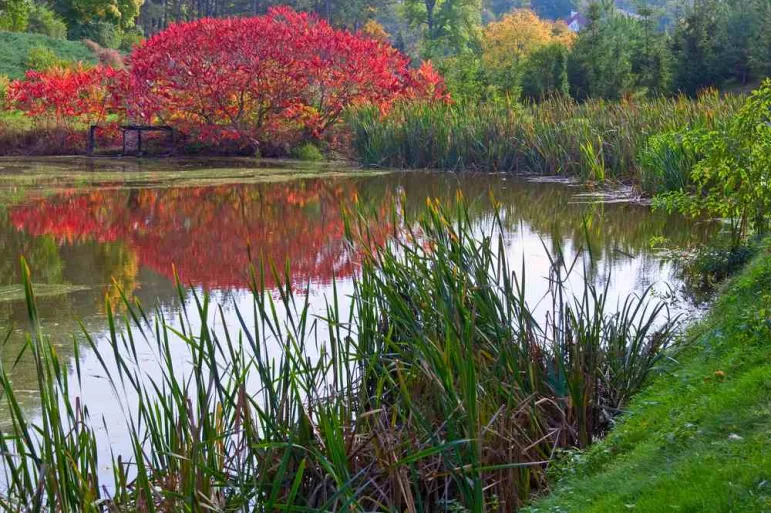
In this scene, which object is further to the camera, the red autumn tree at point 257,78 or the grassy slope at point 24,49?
the grassy slope at point 24,49

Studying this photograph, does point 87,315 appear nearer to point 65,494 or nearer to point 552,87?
point 65,494

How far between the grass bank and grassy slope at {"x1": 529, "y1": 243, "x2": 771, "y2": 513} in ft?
29.0

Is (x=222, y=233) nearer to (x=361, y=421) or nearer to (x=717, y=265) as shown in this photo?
(x=717, y=265)

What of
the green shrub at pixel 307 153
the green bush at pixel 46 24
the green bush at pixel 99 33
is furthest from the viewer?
the green bush at pixel 99 33

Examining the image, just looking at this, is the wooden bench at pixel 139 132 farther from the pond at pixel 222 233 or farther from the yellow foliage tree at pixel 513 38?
the yellow foliage tree at pixel 513 38

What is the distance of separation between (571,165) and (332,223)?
5.65 meters

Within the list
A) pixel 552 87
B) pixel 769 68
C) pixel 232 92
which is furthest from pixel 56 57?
pixel 769 68

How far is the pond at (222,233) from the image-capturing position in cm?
741

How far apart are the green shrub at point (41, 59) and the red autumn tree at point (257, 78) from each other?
10470mm

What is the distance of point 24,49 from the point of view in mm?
34812

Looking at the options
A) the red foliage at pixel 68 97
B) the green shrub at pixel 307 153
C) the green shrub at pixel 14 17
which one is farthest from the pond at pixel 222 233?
the green shrub at pixel 14 17

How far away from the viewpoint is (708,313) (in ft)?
21.2

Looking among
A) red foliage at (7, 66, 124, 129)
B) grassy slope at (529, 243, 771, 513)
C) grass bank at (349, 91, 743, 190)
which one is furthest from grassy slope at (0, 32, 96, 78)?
grassy slope at (529, 243, 771, 513)

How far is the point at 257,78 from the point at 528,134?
274 inches
